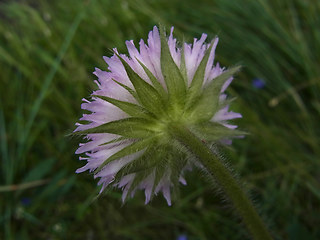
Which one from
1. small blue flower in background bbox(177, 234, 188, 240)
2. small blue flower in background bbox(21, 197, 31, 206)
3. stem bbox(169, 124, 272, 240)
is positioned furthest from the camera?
small blue flower in background bbox(21, 197, 31, 206)

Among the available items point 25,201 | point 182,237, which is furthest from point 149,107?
point 25,201

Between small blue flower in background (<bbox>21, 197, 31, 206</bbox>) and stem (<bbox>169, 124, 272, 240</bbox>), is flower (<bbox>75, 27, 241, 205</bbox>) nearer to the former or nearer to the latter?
stem (<bbox>169, 124, 272, 240</bbox>)

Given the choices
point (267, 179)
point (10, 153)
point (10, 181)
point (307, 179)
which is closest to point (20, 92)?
point (10, 153)

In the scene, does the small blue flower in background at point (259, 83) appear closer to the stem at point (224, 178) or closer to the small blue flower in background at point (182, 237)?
the small blue flower in background at point (182, 237)

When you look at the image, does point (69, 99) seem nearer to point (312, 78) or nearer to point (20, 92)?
point (20, 92)

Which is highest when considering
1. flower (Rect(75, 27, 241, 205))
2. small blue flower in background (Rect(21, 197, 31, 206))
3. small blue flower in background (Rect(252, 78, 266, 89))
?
small blue flower in background (Rect(21, 197, 31, 206))

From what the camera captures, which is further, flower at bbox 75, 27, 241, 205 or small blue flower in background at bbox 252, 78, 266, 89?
small blue flower in background at bbox 252, 78, 266, 89

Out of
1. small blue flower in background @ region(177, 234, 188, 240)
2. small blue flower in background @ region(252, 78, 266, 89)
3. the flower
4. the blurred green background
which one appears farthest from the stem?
small blue flower in background @ region(252, 78, 266, 89)
